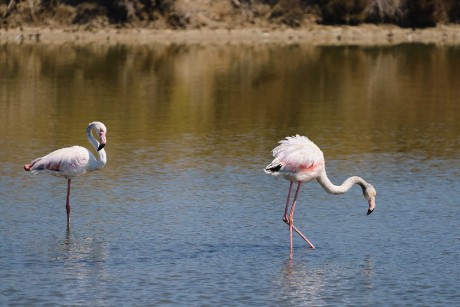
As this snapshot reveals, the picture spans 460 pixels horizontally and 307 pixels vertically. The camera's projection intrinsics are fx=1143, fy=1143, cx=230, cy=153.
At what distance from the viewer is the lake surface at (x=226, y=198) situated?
10.5 metres

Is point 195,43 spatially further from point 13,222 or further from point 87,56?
point 13,222

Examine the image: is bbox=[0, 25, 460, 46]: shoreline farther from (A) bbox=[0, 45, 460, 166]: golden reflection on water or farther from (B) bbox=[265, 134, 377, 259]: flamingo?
(B) bbox=[265, 134, 377, 259]: flamingo

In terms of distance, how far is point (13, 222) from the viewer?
12.9 meters

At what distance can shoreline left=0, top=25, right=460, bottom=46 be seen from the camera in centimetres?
4162

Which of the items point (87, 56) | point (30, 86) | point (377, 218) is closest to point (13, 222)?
point (377, 218)

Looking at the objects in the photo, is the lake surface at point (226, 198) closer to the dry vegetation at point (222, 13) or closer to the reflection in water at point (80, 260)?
the reflection in water at point (80, 260)

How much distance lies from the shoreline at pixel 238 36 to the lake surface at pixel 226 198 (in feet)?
42.9

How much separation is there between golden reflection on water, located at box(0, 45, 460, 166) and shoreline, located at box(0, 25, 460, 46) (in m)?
2.64

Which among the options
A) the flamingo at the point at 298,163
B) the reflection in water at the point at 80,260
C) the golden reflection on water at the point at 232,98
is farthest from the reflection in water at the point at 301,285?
the golden reflection on water at the point at 232,98

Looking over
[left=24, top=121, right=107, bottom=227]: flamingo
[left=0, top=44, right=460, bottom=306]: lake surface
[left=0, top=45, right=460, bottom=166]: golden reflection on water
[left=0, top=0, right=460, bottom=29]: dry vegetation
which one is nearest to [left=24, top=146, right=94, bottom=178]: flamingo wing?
[left=24, top=121, right=107, bottom=227]: flamingo

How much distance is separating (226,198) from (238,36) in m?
28.8

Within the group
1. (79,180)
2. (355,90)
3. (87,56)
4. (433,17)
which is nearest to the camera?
(79,180)

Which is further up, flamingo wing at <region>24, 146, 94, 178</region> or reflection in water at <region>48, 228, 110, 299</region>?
flamingo wing at <region>24, 146, 94, 178</region>

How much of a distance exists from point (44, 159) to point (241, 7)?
1240 inches
